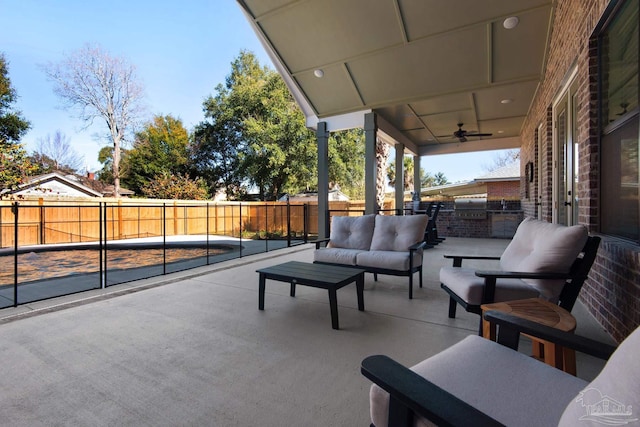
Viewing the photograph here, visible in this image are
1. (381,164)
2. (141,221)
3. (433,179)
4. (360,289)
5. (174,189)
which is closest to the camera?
(360,289)

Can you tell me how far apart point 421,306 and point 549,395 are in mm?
2213

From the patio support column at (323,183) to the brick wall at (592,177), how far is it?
4.39 metres

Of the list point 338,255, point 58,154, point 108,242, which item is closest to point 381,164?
point 338,255

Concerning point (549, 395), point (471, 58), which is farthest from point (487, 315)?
point (471, 58)

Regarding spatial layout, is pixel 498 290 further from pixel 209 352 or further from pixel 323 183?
pixel 323 183

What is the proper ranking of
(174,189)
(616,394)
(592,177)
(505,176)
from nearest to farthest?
(616,394), (592,177), (505,176), (174,189)

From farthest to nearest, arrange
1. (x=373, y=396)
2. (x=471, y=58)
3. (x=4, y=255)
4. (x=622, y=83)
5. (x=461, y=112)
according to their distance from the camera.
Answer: (x=4, y=255) → (x=461, y=112) → (x=471, y=58) → (x=622, y=83) → (x=373, y=396)

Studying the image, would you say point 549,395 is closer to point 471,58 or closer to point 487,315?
point 487,315

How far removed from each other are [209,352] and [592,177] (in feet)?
11.5

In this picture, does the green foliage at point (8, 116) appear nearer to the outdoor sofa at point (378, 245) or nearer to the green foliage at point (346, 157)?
the green foliage at point (346, 157)

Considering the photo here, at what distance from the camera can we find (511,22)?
14.6ft

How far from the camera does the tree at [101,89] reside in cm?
1630

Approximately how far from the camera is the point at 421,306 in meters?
3.27

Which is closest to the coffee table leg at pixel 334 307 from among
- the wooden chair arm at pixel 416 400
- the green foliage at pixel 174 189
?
the wooden chair arm at pixel 416 400
